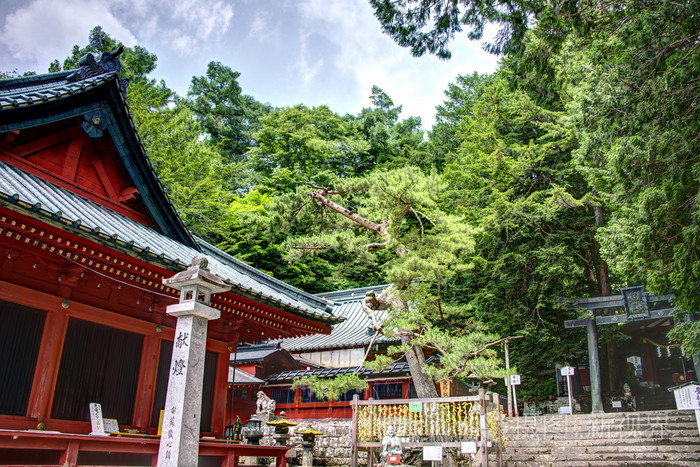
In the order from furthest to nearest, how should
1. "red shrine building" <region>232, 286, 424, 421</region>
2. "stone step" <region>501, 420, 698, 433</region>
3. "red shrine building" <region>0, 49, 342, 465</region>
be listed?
"red shrine building" <region>232, 286, 424, 421</region>
"stone step" <region>501, 420, 698, 433</region>
"red shrine building" <region>0, 49, 342, 465</region>

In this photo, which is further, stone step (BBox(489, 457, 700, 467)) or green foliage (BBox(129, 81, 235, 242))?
green foliage (BBox(129, 81, 235, 242))

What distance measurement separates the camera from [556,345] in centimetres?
2075

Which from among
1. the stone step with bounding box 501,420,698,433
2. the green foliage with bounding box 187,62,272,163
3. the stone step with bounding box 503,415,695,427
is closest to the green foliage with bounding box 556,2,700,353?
the stone step with bounding box 501,420,698,433

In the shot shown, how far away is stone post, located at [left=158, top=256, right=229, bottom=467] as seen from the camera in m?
5.20

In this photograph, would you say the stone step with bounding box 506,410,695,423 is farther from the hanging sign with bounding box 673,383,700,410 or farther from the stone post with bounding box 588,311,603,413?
the stone post with bounding box 588,311,603,413

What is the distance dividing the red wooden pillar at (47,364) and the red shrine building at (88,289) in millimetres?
14

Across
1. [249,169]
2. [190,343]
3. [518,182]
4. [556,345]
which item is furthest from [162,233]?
[249,169]

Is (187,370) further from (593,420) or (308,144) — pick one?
(308,144)

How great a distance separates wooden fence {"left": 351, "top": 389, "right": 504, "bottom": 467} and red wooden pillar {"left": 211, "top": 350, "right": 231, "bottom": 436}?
3.62 m

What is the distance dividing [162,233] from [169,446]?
4.84 meters

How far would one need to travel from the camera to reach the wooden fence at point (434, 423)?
9.95 meters

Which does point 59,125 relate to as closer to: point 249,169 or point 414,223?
point 414,223

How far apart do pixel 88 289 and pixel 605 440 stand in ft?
43.7

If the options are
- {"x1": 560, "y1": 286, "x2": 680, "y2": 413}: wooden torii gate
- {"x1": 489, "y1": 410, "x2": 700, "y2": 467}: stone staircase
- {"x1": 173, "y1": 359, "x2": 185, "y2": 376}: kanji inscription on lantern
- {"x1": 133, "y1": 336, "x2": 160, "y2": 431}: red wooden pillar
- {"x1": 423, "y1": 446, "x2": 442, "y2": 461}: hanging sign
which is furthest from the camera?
{"x1": 560, "y1": 286, "x2": 680, "y2": 413}: wooden torii gate
